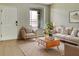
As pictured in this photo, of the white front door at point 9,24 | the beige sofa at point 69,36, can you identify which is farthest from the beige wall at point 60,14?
the white front door at point 9,24

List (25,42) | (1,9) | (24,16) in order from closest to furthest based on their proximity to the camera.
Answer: (1,9), (24,16), (25,42)

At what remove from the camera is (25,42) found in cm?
410

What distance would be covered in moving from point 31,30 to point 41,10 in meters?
0.66

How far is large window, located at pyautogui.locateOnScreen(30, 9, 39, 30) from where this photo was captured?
3.55 meters

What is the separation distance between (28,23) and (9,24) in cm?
58

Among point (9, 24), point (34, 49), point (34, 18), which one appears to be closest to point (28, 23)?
point (34, 18)

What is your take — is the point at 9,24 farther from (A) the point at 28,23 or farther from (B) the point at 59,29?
(B) the point at 59,29

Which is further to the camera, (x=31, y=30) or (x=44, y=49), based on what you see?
(x=44, y=49)

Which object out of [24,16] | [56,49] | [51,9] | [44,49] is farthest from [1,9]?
[56,49]

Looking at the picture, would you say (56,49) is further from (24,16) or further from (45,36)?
(24,16)

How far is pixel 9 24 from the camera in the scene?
386 cm

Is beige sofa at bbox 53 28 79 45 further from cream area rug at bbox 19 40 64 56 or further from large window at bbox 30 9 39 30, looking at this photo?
large window at bbox 30 9 39 30

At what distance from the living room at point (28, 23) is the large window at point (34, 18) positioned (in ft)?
0.09

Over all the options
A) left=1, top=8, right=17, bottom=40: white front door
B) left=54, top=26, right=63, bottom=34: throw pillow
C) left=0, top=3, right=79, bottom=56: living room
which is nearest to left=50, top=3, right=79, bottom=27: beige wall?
left=0, top=3, right=79, bottom=56: living room
